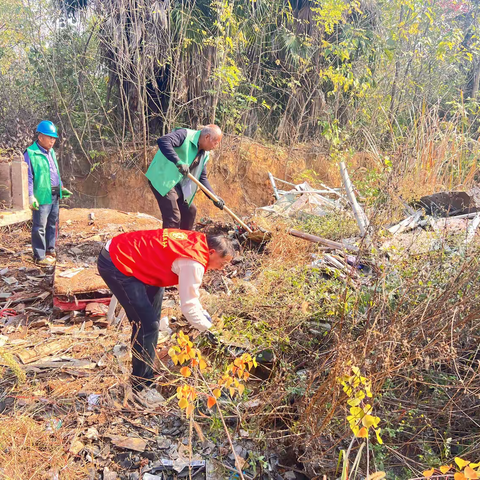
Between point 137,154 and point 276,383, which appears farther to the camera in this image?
point 137,154

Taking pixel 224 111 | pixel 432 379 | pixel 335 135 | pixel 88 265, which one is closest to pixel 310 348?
pixel 432 379

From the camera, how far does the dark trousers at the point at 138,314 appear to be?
2.77m

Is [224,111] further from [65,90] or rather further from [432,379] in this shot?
[432,379]

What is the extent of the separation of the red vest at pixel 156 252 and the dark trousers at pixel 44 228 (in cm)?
303

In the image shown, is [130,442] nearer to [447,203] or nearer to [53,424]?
[53,424]

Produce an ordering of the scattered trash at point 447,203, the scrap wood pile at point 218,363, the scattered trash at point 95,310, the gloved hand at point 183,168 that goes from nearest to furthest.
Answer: the scrap wood pile at point 218,363 < the scattered trash at point 95,310 < the gloved hand at point 183,168 < the scattered trash at point 447,203

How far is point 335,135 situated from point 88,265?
18.1 ft

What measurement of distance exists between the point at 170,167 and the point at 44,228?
213 centimetres

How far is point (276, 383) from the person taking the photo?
2523mm

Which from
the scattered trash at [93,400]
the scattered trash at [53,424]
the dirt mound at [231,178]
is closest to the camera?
the scattered trash at [53,424]

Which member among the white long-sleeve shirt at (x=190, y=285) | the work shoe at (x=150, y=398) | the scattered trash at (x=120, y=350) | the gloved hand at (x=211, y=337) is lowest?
the scattered trash at (x=120, y=350)

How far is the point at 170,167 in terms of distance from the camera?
4.64m

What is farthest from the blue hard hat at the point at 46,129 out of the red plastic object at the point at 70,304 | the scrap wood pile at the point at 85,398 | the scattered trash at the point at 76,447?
the scattered trash at the point at 76,447

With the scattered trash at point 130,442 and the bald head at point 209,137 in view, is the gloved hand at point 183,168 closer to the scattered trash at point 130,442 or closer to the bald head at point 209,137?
the bald head at point 209,137
